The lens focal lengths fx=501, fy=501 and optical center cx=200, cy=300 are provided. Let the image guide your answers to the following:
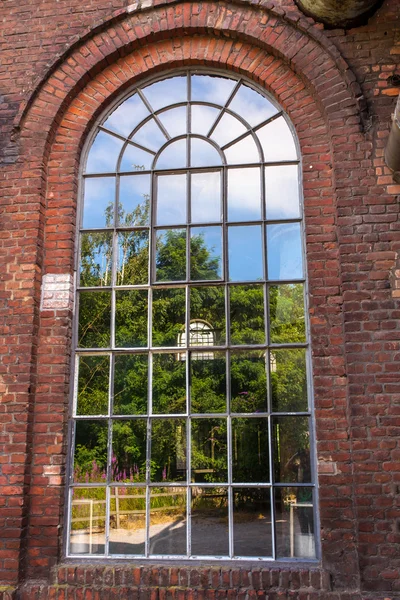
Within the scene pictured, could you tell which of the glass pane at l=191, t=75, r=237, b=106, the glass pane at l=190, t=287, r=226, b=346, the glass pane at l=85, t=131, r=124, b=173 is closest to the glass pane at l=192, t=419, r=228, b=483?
Result: the glass pane at l=190, t=287, r=226, b=346

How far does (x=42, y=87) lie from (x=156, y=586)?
4289 millimetres

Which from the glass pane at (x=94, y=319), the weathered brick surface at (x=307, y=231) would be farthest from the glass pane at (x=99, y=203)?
the glass pane at (x=94, y=319)

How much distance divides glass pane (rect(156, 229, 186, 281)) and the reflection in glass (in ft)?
5.73

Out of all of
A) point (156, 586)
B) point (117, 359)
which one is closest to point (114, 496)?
point (156, 586)

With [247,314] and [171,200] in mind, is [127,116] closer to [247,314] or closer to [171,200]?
[171,200]

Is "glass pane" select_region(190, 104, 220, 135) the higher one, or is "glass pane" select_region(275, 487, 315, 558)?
"glass pane" select_region(190, 104, 220, 135)

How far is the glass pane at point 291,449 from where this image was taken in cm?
385

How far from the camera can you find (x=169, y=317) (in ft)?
14.0

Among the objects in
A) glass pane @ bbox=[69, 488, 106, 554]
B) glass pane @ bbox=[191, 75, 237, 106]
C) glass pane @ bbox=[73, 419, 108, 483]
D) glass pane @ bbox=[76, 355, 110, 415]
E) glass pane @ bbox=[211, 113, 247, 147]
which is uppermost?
glass pane @ bbox=[191, 75, 237, 106]

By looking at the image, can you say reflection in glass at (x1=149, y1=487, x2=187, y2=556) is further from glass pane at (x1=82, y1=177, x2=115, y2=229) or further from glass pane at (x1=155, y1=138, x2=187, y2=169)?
glass pane at (x1=155, y1=138, x2=187, y2=169)

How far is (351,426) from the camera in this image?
3.67 meters

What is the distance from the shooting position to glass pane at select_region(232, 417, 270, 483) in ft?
12.7

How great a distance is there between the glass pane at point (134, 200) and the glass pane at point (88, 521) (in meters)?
2.30

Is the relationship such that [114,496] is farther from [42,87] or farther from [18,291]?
[42,87]
